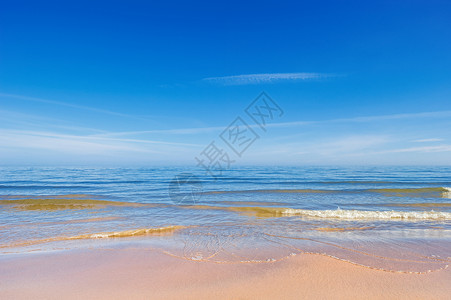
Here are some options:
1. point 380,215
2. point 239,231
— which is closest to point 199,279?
point 239,231

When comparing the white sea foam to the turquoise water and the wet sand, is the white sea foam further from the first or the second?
the wet sand

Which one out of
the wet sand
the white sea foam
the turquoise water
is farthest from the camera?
the white sea foam

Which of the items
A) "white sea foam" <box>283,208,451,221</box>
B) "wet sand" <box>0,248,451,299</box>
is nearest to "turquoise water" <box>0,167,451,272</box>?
"white sea foam" <box>283,208,451,221</box>

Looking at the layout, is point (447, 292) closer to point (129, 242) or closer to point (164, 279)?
point (164, 279)

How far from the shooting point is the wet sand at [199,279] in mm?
3375

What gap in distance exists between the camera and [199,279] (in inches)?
150

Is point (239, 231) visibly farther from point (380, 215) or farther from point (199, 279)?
point (380, 215)

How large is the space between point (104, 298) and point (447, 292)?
4.70 metres

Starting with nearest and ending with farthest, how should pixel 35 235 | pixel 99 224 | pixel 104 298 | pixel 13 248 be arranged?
pixel 104 298, pixel 13 248, pixel 35 235, pixel 99 224

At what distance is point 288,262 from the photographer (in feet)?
14.7

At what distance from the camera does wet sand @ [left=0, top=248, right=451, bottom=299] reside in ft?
11.1

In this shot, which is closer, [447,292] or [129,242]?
[447,292]

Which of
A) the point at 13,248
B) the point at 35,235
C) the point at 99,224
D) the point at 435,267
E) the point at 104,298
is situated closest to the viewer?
the point at 104,298

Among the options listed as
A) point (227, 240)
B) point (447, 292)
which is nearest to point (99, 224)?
point (227, 240)
